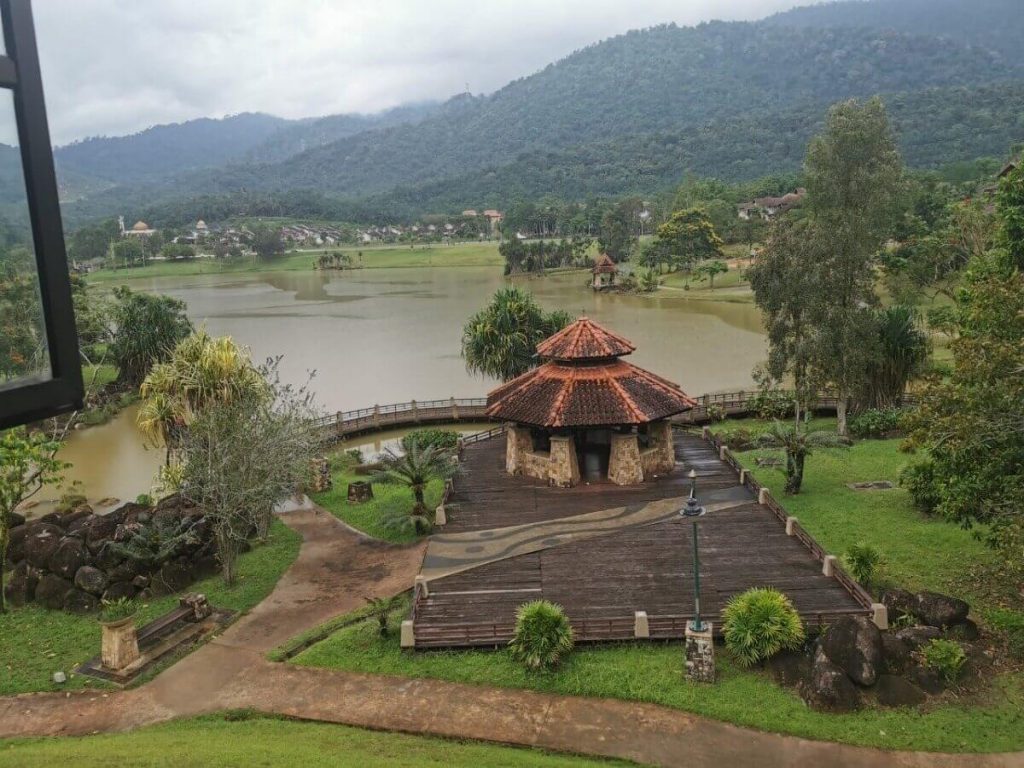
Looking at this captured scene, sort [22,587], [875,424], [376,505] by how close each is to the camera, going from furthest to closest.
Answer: [875,424], [376,505], [22,587]

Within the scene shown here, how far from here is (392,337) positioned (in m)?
57.7

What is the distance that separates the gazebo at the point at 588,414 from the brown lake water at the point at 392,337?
1204 centimetres

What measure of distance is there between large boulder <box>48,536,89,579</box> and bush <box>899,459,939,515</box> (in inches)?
811

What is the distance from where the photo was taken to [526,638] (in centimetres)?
1355

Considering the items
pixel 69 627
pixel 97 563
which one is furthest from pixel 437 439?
pixel 69 627

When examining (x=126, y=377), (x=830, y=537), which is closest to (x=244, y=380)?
Result: (x=830, y=537)

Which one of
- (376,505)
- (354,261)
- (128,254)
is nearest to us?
(376,505)

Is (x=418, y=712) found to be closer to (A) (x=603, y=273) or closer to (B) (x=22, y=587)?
(B) (x=22, y=587)

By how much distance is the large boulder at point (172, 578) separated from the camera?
17.8 meters

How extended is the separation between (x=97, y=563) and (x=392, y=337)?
133ft

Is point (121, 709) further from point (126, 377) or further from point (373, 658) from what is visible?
point (126, 377)

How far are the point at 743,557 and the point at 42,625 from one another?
623 inches

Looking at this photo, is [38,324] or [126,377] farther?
[126,377]

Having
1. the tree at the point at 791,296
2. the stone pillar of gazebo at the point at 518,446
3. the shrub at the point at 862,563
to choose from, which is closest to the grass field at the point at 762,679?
the shrub at the point at 862,563
